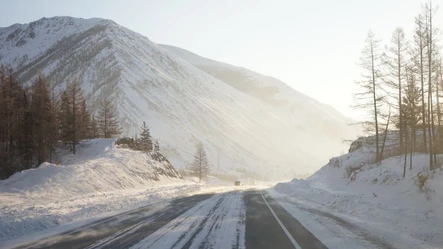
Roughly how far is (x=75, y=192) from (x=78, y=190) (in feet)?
1.96

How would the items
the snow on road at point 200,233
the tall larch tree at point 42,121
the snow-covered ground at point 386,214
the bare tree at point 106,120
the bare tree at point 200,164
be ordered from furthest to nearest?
the bare tree at point 200,164, the bare tree at point 106,120, the tall larch tree at point 42,121, the snow-covered ground at point 386,214, the snow on road at point 200,233

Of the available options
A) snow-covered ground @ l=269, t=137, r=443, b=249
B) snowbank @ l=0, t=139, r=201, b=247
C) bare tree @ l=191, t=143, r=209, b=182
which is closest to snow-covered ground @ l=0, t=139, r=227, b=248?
snowbank @ l=0, t=139, r=201, b=247

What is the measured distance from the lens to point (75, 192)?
21094mm

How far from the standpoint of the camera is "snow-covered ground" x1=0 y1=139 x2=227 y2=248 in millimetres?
10828

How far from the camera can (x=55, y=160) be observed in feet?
130

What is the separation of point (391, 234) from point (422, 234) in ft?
2.61

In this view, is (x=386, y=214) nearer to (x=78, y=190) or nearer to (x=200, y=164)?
(x=78, y=190)

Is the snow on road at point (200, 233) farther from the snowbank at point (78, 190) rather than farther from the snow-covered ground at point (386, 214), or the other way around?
the snowbank at point (78, 190)

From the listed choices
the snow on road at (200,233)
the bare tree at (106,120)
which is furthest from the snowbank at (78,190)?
the bare tree at (106,120)

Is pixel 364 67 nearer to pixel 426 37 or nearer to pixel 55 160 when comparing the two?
pixel 426 37

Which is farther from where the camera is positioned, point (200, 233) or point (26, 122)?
point (26, 122)

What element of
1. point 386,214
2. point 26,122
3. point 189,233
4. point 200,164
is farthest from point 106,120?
point 386,214

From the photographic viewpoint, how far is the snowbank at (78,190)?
1151cm

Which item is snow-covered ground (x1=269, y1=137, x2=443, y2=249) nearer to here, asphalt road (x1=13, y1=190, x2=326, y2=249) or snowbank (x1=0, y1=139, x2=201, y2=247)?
asphalt road (x1=13, y1=190, x2=326, y2=249)
